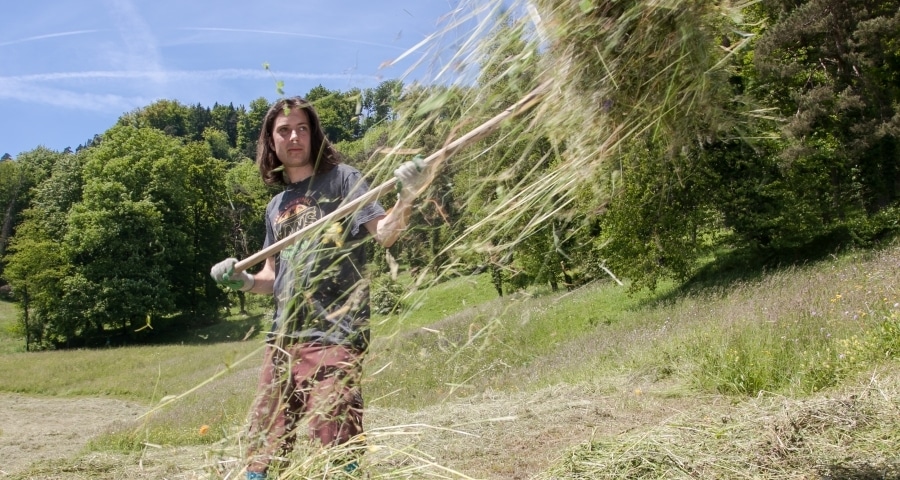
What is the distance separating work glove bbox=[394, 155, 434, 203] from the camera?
2299mm

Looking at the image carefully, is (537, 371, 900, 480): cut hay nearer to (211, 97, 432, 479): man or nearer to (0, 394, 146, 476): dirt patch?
(211, 97, 432, 479): man

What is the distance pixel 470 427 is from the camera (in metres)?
4.52

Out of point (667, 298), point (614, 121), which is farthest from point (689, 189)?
point (614, 121)

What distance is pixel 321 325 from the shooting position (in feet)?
8.02

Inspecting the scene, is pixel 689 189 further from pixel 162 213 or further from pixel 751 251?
pixel 162 213

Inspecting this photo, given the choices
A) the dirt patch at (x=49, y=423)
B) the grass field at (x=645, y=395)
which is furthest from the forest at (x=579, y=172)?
the dirt patch at (x=49, y=423)

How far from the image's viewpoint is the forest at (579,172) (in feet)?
8.31

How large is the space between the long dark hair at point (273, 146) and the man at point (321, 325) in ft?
0.34

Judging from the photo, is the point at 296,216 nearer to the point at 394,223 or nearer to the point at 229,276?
the point at 229,276

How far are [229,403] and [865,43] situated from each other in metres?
13.5

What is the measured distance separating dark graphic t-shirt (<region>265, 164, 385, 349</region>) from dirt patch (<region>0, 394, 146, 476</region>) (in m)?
3.10

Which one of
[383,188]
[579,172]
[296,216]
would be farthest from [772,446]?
[296,216]

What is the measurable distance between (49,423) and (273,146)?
11804 millimetres

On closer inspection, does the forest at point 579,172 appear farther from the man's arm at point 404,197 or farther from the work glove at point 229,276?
the work glove at point 229,276
